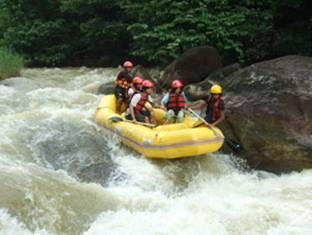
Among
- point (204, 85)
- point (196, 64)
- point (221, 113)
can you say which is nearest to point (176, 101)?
point (221, 113)

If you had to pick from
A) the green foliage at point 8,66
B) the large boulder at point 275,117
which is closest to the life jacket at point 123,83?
the large boulder at point 275,117

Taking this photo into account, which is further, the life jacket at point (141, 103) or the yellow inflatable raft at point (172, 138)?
the life jacket at point (141, 103)

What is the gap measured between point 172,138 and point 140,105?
4.07 ft

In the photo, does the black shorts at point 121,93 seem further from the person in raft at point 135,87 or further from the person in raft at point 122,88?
the person in raft at point 135,87

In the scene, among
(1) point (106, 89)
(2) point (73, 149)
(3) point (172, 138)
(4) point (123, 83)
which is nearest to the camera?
(3) point (172, 138)

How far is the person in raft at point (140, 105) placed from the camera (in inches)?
302

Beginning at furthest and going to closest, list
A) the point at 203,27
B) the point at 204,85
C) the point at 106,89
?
the point at 203,27
the point at 106,89
the point at 204,85

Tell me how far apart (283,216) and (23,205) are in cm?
288

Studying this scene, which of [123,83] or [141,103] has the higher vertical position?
[141,103]

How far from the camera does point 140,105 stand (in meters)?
7.75

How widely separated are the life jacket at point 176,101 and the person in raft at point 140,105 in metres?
0.37

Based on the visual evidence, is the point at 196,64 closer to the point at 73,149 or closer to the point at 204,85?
the point at 204,85

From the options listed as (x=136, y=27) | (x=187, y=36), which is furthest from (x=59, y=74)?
(x=187, y=36)

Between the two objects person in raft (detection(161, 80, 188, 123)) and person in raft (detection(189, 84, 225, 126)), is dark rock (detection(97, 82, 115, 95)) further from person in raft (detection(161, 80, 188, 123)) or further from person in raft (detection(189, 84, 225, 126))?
person in raft (detection(189, 84, 225, 126))
